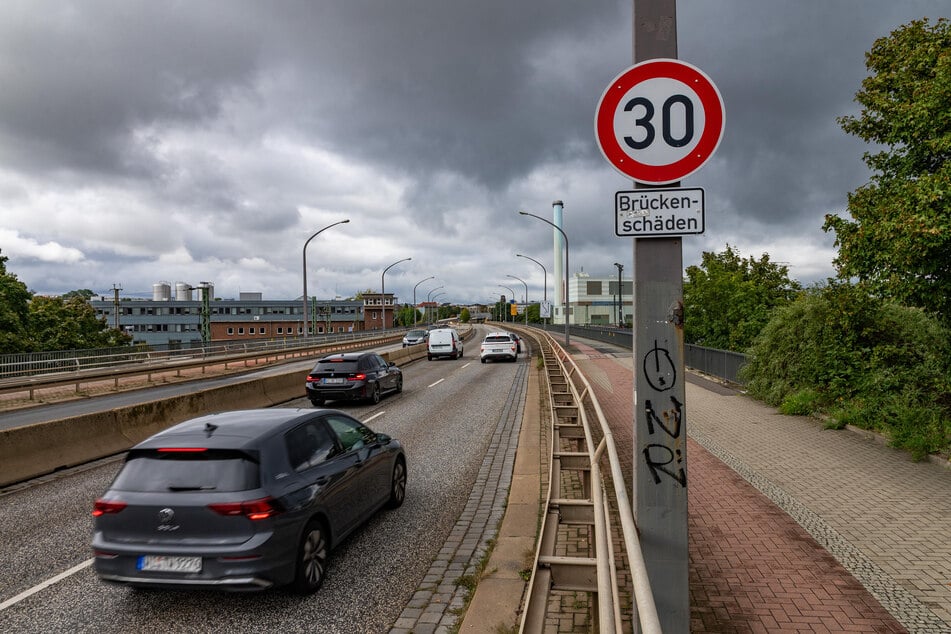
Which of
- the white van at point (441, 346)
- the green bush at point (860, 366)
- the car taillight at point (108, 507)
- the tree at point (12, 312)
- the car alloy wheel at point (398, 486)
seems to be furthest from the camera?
the tree at point (12, 312)

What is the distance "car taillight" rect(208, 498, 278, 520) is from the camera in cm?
463

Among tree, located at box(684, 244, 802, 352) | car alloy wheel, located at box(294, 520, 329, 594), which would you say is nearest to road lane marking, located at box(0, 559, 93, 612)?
car alloy wheel, located at box(294, 520, 329, 594)

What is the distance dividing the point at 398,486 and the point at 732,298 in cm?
2167

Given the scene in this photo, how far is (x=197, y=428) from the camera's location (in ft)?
18.0

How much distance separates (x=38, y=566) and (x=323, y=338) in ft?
160

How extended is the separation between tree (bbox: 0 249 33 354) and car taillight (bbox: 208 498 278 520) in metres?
51.4

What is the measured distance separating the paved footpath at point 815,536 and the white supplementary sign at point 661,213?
10.3 feet

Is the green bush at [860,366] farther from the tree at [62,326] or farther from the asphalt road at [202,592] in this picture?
the tree at [62,326]

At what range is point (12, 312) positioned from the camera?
4531 cm

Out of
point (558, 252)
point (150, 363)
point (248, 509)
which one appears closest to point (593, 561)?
point (248, 509)

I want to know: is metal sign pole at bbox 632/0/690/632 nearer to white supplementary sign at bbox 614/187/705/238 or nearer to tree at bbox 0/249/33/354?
white supplementary sign at bbox 614/187/705/238

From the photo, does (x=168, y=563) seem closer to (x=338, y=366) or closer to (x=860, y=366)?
(x=338, y=366)

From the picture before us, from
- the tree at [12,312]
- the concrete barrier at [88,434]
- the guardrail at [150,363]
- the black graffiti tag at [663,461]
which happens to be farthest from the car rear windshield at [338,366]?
the tree at [12,312]

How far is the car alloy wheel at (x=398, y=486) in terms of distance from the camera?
7.29m
